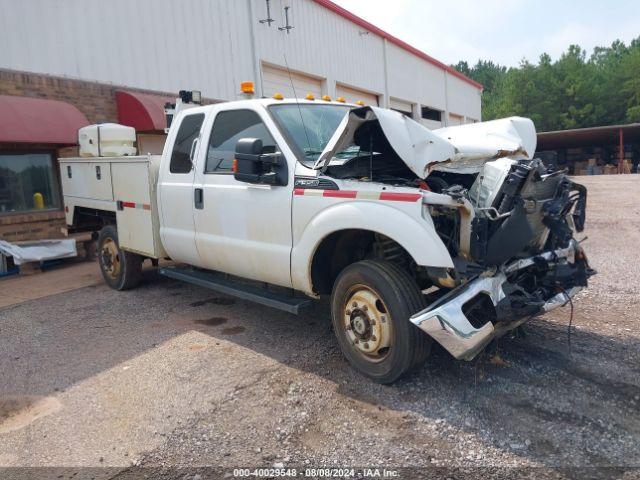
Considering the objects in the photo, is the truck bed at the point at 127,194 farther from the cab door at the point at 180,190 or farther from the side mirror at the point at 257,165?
the side mirror at the point at 257,165

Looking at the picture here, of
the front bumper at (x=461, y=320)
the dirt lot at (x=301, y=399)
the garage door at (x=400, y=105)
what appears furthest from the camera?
the garage door at (x=400, y=105)

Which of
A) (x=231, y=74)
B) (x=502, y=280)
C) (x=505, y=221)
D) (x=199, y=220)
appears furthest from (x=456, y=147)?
(x=231, y=74)

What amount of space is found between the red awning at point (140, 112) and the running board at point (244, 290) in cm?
533

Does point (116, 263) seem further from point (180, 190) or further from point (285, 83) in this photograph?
point (285, 83)

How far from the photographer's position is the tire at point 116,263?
6426mm

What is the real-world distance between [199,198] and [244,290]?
3.31 feet

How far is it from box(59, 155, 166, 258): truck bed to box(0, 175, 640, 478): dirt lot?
973 millimetres

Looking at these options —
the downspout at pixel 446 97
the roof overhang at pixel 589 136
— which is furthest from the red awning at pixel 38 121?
the roof overhang at pixel 589 136

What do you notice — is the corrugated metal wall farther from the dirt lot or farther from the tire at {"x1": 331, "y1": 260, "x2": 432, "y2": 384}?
the tire at {"x1": 331, "y1": 260, "x2": 432, "y2": 384}

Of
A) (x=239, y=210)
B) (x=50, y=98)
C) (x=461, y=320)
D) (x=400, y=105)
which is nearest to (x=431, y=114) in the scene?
(x=400, y=105)

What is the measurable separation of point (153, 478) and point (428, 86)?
24867 millimetres

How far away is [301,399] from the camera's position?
356 cm

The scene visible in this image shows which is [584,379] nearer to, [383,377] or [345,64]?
[383,377]

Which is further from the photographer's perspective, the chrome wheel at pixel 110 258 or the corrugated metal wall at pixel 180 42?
the corrugated metal wall at pixel 180 42
